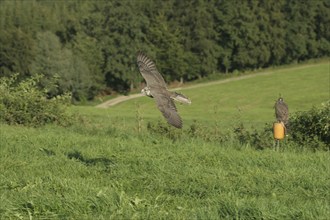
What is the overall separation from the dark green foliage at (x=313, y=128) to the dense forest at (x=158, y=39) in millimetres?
50275

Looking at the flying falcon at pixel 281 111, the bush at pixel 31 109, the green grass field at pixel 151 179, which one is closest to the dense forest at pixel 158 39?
the bush at pixel 31 109

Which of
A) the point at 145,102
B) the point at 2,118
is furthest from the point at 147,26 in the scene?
the point at 2,118

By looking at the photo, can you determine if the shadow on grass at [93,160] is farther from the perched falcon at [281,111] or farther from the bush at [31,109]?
the bush at [31,109]

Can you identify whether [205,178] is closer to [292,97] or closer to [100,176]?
[100,176]

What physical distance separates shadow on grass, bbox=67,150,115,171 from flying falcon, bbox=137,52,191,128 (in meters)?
2.43

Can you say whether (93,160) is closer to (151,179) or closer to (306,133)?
(151,179)

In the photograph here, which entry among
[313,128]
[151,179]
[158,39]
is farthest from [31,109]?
[158,39]

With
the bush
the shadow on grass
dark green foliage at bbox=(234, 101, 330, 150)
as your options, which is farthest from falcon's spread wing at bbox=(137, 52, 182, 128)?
the bush

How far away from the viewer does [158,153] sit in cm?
1004

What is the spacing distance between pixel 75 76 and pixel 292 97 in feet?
84.0

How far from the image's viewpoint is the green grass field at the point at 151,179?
5.59 metres

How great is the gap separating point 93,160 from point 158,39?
2465 inches

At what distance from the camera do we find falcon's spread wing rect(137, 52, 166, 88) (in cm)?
653

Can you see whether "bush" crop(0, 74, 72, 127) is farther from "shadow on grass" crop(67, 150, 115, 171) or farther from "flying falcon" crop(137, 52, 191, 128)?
"flying falcon" crop(137, 52, 191, 128)
